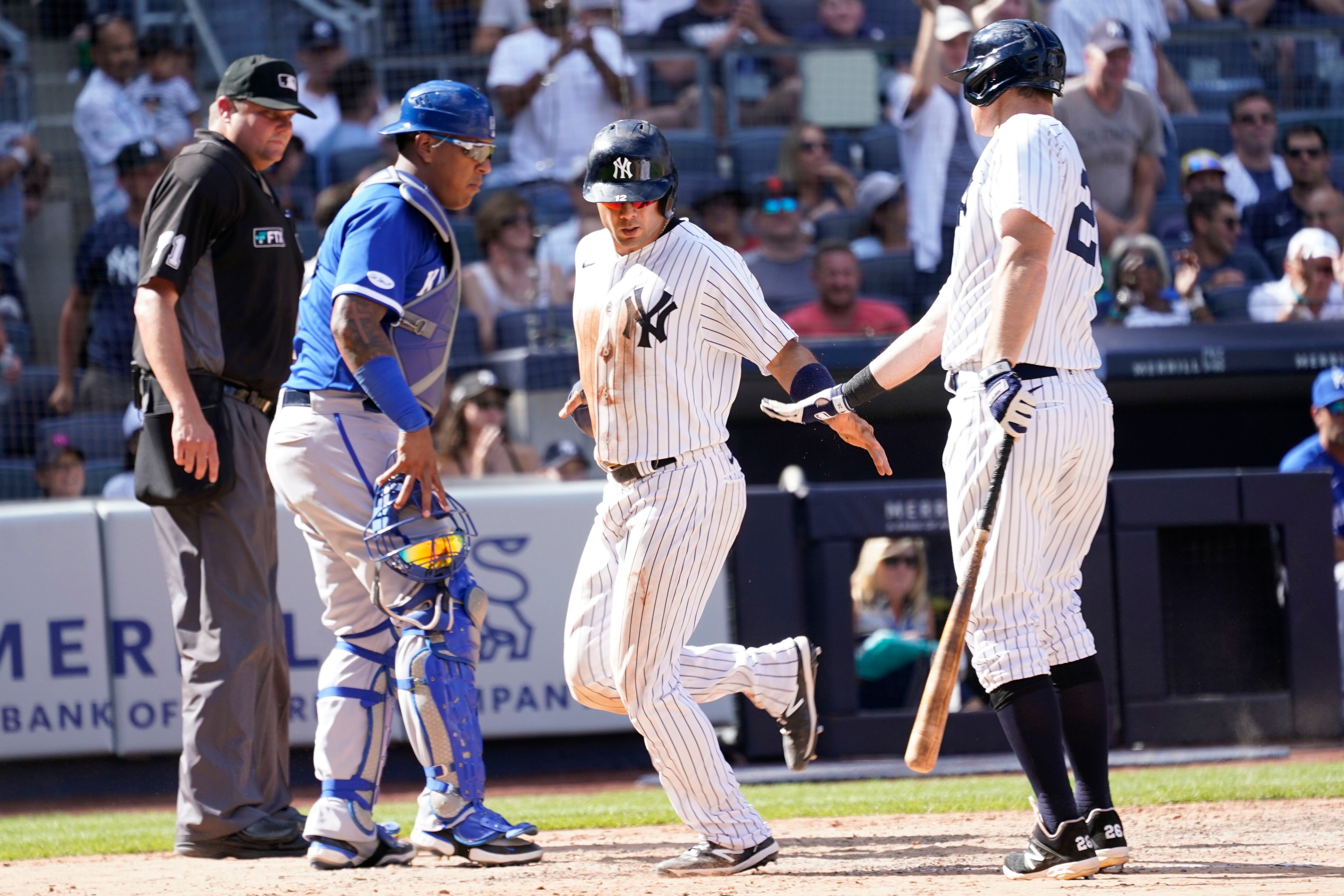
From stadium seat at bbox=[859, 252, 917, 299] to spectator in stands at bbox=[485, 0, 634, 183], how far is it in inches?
73.3

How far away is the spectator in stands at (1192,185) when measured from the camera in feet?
30.7

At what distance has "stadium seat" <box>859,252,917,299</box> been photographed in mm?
9008

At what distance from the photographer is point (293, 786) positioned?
21.9 feet

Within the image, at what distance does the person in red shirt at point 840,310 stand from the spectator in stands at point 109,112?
14.4 ft

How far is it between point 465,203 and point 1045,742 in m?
2.08

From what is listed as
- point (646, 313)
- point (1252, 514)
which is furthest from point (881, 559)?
point (646, 313)

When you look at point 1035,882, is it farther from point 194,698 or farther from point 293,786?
point 293,786

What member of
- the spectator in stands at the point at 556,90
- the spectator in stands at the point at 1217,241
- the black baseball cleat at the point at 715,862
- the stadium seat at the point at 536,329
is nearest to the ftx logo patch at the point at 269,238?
the black baseball cleat at the point at 715,862

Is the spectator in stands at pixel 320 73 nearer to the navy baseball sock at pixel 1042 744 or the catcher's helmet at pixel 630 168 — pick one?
the catcher's helmet at pixel 630 168

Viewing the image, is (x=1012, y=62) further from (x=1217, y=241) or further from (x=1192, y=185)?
(x=1192, y=185)

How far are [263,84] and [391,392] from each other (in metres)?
1.13

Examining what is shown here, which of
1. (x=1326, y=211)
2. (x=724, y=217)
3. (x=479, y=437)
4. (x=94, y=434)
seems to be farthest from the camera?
(x=1326, y=211)

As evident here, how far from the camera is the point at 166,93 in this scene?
10.0 meters

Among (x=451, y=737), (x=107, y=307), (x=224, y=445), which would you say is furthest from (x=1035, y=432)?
(x=107, y=307)
